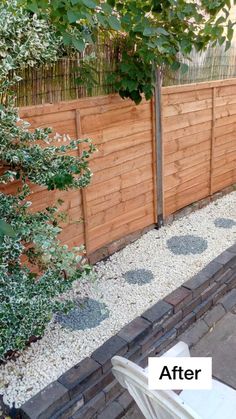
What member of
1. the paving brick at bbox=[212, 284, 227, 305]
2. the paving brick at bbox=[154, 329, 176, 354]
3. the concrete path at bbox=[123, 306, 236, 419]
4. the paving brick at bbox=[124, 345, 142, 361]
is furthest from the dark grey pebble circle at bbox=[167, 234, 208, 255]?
the paving brick at bbox=[124, 345, 142, 361]

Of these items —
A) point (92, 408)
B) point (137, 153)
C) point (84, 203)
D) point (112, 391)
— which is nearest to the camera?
point (92, 408)

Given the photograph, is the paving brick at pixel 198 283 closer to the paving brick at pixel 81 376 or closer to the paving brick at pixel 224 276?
the paving brick at pixel 224 276

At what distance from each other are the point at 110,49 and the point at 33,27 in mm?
1015

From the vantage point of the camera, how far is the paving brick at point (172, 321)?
2.40 meters

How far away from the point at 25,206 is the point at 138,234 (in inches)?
63.9

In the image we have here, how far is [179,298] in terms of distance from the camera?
2.53 m

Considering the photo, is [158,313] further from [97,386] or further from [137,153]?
[137,153]

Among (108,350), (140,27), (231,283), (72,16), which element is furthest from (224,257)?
(72,16)

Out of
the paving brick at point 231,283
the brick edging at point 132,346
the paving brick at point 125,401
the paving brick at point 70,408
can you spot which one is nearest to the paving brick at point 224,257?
the brick edging at point 132,346

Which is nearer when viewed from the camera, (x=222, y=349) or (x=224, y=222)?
(x=222, y=349)

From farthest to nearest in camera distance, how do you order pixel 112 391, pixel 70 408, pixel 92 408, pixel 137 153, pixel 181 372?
pixel 137 153, pixel 112 391, pixel 92 408, pixel 70 408, pixel 181 372

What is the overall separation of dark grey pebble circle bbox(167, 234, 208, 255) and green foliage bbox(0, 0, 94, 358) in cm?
140

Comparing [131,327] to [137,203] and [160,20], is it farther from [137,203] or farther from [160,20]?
[160,20]

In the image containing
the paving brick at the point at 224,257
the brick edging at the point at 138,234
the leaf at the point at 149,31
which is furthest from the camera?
the brick edging at the point at 138,234
